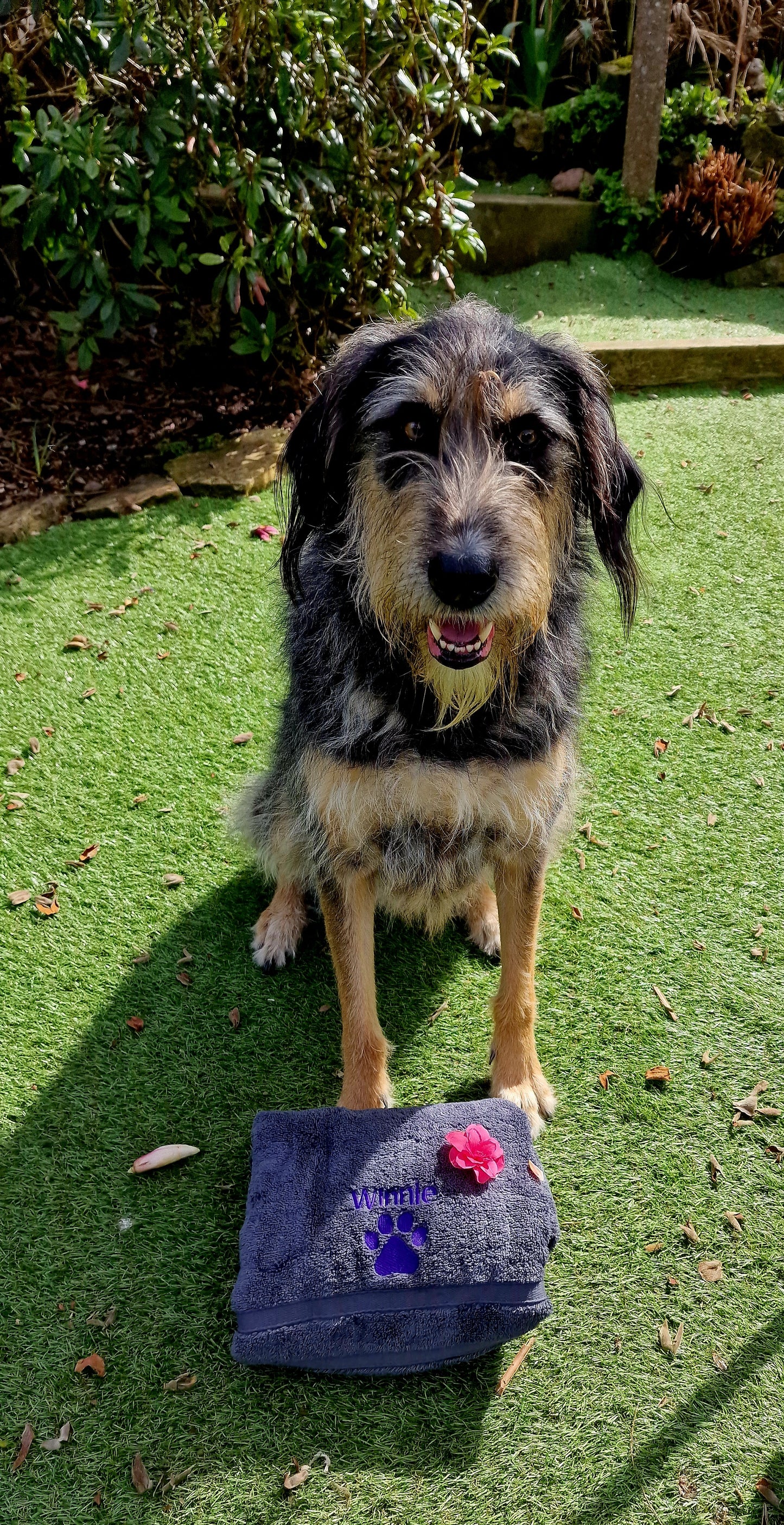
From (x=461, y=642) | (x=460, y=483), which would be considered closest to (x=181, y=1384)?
(x=461, y=642)

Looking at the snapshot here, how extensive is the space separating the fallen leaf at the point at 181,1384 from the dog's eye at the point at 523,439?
2.18 metres

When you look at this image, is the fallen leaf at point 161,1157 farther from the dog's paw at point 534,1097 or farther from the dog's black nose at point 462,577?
the dog's black nose at point 462,577

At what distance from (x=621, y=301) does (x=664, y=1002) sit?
6.50 meters

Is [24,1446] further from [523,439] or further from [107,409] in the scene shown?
[107,409]

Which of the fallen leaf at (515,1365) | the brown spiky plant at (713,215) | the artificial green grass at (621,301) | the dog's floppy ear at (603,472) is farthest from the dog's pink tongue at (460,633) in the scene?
the brown spiky plant at (713,215)

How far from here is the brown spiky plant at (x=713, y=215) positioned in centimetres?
771

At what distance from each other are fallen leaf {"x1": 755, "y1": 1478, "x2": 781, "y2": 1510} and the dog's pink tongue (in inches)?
73.0

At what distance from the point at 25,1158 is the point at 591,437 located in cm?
237

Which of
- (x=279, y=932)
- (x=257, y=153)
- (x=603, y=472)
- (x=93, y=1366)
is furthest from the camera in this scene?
(x=257, y=153)

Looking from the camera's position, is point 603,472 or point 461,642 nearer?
point 461,642

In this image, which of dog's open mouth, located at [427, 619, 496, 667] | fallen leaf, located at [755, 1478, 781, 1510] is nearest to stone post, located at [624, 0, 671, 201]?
dog's open mouth, located at [427, 619, 496, 667]

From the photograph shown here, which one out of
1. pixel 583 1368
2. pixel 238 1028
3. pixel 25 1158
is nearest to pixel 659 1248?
pixel 583 1368

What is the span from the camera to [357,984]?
263 cm

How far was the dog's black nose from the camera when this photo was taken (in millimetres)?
1984
